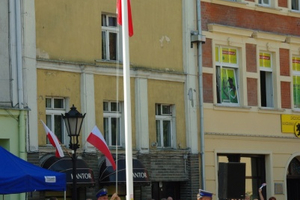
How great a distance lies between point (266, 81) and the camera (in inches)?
1336

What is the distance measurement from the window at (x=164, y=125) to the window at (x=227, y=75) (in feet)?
7.97

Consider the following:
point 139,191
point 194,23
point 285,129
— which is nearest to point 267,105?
point 285,129

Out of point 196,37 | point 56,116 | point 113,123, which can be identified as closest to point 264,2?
point 196,37

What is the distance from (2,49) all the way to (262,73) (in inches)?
446

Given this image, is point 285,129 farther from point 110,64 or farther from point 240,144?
point 110,64

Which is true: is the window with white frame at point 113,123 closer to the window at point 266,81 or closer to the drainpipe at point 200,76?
the drainpipe at point 200,76

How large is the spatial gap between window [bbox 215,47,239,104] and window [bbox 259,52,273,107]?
1321 mm

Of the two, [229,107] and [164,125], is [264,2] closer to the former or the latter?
[229,107]

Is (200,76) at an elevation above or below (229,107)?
above

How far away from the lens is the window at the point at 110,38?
28562 millimetres

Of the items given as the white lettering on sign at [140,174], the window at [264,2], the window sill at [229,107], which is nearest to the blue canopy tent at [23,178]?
the white lettering on sign at [140,174]

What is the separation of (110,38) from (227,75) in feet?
17.5

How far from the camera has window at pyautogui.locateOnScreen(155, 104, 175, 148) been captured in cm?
2984

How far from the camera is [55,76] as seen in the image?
2678 cm
